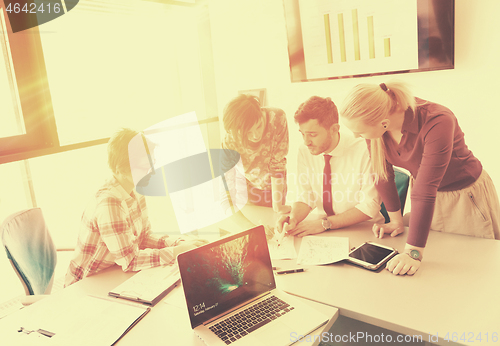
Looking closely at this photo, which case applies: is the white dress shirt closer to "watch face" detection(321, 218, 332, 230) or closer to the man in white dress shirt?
the man in white dress shirt

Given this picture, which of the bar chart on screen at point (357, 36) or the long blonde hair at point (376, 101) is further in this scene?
the bar chart on screen at point (357, 36)

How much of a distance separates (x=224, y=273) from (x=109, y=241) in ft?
1.91

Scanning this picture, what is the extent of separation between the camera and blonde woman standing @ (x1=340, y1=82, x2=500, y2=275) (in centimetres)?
141

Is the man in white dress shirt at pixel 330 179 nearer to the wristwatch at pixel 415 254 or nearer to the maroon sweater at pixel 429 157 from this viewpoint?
the maroon sweater at pixel 429 157

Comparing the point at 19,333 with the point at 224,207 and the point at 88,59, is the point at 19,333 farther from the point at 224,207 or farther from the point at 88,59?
the point at 88,59

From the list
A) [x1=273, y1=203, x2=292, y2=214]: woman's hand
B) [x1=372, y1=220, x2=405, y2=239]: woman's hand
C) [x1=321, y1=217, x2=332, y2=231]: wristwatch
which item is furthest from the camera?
[x1=273, y1=203, x2=292, y2=214]: woman's hand

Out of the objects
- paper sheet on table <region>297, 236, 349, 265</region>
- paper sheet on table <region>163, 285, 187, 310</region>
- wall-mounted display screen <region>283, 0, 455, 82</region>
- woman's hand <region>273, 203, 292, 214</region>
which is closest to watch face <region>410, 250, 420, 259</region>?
paper sheet on table <region>297, 236, 349, 265</region>

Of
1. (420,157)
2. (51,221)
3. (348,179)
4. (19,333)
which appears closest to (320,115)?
(348,179)

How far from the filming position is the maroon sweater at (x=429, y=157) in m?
1.41

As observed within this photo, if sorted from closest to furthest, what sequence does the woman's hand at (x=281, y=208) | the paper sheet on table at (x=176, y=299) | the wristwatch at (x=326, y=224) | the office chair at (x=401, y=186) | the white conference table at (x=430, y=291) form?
the white conference table at (x=430, y=291)
the paper sheet on table at (x=176, y=299)
the wristwatch at (x=326, y=224)
the office chair at (x=401, y=186)
the woman's hand at (x=281, y=208)

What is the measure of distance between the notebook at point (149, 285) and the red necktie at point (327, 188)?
0.91 metres

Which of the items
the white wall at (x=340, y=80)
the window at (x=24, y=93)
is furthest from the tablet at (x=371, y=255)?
the window at (x=24, y=93)

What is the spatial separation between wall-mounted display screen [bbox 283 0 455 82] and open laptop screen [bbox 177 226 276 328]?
4.93 ft

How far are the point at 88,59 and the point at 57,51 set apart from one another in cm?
25
